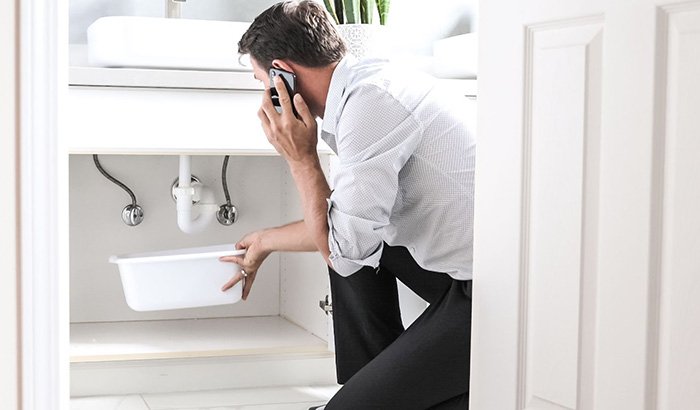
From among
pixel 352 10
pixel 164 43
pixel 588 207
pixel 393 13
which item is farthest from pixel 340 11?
pixel 588 207

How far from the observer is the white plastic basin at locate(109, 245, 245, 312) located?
2.33 meters

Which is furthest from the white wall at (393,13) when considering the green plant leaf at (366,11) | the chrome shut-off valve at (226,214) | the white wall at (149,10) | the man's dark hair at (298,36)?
the man's dark hair at (298,36)

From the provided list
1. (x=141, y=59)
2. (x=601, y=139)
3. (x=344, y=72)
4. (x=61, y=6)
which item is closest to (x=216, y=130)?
(x=141, y=59)

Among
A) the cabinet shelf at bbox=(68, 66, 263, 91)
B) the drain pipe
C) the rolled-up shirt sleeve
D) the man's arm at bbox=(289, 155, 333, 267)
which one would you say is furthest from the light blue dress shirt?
the drain pipe

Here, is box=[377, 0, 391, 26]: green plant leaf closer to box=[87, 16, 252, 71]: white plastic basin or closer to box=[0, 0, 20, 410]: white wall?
box=[87, 16, 252, 71]: white plastic basin

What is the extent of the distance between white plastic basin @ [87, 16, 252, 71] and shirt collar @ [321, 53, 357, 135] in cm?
38

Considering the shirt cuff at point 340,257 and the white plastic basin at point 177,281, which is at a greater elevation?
the shirt cuff at point 340,257

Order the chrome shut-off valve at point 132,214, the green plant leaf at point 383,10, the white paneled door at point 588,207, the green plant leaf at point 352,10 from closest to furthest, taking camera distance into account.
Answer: the white paneled door at point 588,207 < the green plant leaf at point 352,10 < the green plant leaf at point 383,10 < the chrome shut-off valve at point 132,214

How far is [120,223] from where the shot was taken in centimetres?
270

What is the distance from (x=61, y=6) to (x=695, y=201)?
0.70 metres

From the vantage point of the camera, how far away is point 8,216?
108 centimetres

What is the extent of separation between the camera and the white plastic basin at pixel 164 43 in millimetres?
2020

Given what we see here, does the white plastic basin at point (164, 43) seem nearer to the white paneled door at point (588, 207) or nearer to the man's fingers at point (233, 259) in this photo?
the man's fingers at point (233, 259)

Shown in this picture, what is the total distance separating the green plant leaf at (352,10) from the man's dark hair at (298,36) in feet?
1.67
